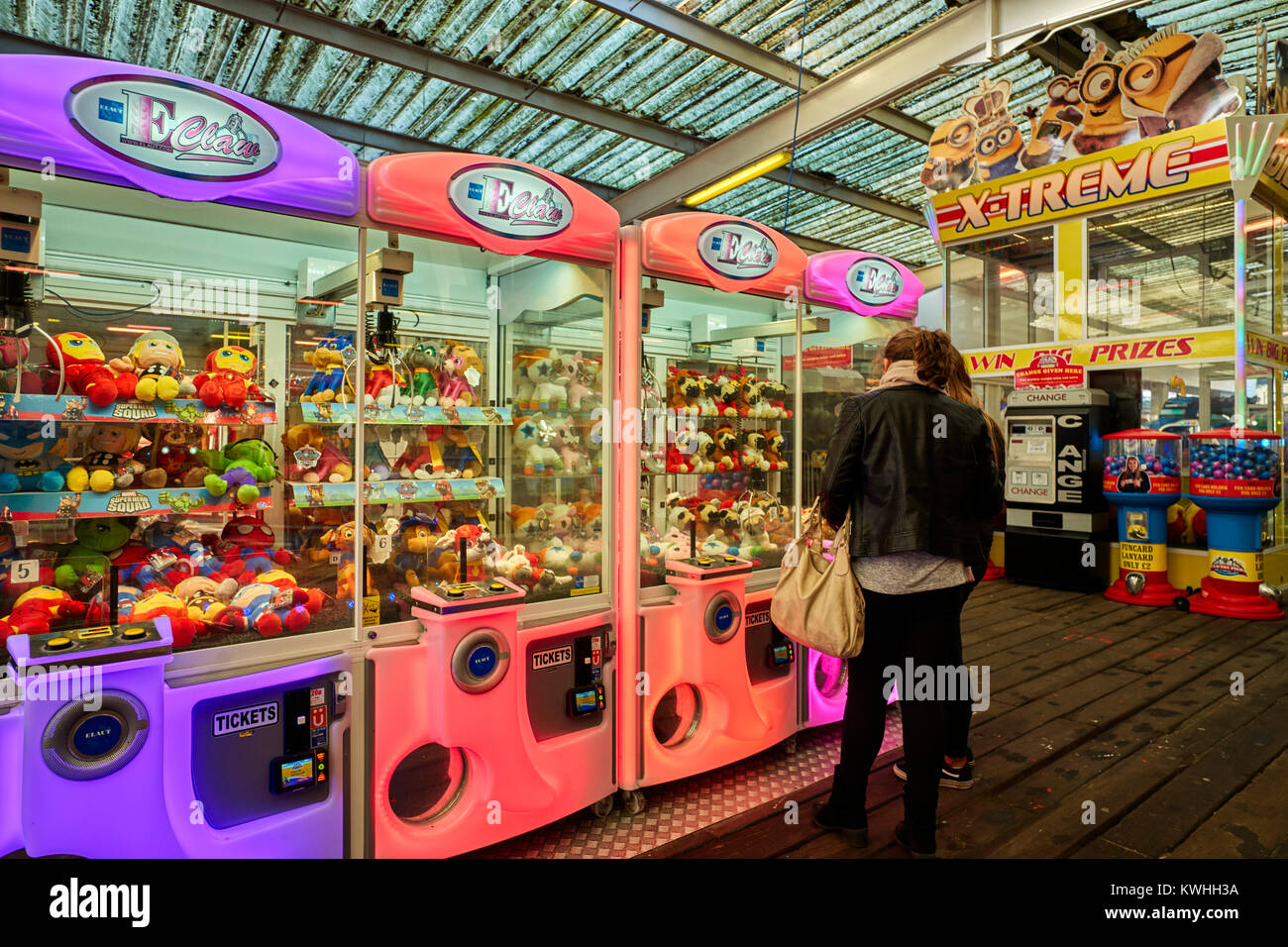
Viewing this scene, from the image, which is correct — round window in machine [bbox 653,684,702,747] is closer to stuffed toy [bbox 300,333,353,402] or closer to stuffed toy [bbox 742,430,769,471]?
stuffed toy [bbox 742,430,769,471]

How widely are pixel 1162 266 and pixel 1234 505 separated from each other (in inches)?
129

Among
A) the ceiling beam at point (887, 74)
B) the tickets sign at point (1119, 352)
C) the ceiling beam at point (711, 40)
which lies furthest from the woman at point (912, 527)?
the tickets sign at point (1119, 352)

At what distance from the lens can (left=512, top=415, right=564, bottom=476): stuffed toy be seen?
2885 mm

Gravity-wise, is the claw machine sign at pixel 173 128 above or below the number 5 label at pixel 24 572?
above

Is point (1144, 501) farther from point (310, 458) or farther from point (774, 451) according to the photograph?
point (310, 458)

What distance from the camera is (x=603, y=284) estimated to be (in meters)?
2.76

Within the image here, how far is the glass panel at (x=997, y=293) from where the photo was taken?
8047mm

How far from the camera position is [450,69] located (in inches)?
205

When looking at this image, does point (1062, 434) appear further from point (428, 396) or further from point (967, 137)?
point (428, 396)

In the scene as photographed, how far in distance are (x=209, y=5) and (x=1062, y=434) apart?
7135 millimetres

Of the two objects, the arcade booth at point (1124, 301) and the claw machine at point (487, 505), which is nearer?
A: the claw machine at point (487, 505)

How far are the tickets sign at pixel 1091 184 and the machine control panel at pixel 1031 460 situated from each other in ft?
6.77

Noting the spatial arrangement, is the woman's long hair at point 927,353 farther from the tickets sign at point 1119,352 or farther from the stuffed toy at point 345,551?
the tickets sign at point 1119,352

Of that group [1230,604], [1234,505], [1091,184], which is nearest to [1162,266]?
[1091,184]
